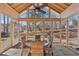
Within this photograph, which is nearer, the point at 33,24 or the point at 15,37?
the point at 33,24

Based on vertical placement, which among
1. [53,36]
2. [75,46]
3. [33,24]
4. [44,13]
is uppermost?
[44,13]

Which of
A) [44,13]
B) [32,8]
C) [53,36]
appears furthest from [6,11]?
[53,36]

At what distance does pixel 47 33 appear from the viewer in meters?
6.27

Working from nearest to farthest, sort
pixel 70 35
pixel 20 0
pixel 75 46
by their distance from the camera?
pixel 20 0, pixel 75 46, pixel 70 35

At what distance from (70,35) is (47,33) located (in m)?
1.17

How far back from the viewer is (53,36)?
6.23 meters

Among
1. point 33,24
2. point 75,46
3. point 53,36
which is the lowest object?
point 75,46

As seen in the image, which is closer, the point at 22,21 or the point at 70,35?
the point at 22,21

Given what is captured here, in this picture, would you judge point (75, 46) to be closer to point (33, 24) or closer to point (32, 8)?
point (33, 24)

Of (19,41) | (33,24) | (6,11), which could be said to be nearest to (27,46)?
(19,41)

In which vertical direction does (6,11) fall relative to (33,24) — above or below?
above

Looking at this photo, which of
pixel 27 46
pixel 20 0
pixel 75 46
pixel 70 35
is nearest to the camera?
pixel 20 0

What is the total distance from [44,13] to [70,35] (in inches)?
57.3

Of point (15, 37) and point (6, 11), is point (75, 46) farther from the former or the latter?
point (6, 11)
